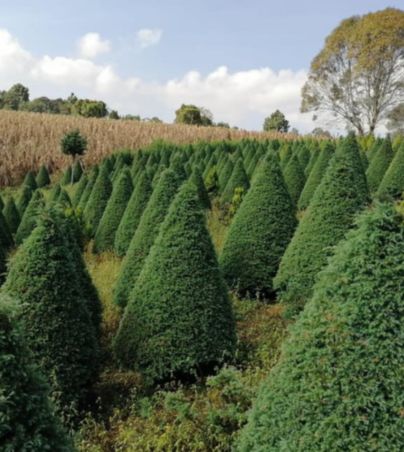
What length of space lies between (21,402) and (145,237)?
18.5 feet

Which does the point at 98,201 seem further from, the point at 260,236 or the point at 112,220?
the point at 260,236

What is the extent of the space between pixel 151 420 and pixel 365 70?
125 feet

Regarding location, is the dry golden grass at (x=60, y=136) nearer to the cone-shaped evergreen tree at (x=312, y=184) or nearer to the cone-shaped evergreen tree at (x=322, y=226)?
the cone-shaped evergreen tree at (x=312, y=184)

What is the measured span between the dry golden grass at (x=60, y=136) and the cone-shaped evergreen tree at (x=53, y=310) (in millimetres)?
23907

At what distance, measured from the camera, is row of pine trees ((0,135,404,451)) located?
277 cm

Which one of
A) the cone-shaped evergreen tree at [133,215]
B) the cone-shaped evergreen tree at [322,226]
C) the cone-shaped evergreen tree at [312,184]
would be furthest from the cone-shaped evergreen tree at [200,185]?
the cone-shaped evergreen tree at [322,226]

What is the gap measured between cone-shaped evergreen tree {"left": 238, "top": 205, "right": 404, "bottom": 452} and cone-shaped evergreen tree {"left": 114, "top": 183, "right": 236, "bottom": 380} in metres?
2.82

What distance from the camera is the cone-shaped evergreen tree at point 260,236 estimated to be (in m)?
8.80

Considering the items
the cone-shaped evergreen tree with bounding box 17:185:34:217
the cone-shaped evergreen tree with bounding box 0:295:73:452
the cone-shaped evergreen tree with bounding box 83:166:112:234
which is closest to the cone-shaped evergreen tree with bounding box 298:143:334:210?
the cone-shaped evergreen tree with bounding box 83:166:112:234

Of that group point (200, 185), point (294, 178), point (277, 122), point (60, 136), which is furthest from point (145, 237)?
point (277, 122)

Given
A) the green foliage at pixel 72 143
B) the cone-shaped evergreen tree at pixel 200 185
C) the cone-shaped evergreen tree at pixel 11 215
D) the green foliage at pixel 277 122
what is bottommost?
the cone-shaped evergreen tree at pixel 11 215

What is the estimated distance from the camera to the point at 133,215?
439 inches

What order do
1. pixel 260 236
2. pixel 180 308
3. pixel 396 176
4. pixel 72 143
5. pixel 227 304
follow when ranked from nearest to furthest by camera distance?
1. pixel 180 308
2. pixel 227 304
3. pixel 260 236
4. pixel 396 176
5. pixel 72 143

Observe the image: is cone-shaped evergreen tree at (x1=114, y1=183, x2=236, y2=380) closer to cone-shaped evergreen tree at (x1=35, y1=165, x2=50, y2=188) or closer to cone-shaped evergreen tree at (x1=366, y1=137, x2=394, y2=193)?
cone-shaped evergreen tree at (x1=366, y1=137, x2=394, y2=193)
